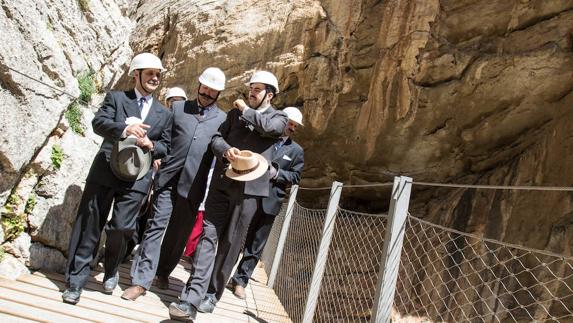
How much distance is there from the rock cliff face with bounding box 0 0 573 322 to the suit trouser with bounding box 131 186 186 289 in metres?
5.02

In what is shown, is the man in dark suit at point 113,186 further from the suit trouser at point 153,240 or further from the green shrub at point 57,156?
the green shrub at point 57,156

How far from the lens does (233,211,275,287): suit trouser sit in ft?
16.9

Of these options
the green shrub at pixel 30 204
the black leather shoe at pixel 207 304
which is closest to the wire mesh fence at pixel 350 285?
the black leather shoe at pixel 207 304

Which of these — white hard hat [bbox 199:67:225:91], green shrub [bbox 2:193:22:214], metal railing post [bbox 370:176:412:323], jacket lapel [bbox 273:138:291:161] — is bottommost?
green shrub [bbox 2:193:22:214]

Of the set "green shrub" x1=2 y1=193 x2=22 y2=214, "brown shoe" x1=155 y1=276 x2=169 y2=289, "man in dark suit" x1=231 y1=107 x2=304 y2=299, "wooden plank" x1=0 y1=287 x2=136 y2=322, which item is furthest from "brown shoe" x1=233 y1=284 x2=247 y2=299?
"green shrub" x1=2 y1=193 x2=22 y2=214

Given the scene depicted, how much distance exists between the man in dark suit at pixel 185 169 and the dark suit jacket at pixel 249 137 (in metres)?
0.35

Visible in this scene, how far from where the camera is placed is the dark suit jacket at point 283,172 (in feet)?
16.7

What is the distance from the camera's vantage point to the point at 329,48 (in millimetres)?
8844

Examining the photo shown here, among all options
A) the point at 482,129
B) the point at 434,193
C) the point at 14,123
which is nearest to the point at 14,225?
the point at 14,123

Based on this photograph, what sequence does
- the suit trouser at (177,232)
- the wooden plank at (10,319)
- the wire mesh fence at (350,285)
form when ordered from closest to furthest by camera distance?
the wooden plank at (10,319), the suit trouser at (177,232), the wire mesh fence at (350,285)

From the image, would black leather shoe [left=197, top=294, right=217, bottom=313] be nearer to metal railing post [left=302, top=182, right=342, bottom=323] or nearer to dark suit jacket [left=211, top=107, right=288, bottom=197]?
metal railing post [left=302, top=182, right=342, bottom=323]

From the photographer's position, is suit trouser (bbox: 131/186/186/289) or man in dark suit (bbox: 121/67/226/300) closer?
suit trouser (bbox: 131/186/186/289)

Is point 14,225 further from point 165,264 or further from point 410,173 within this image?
point 410,173

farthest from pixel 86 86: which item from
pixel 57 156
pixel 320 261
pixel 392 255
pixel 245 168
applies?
pixel 392 255
